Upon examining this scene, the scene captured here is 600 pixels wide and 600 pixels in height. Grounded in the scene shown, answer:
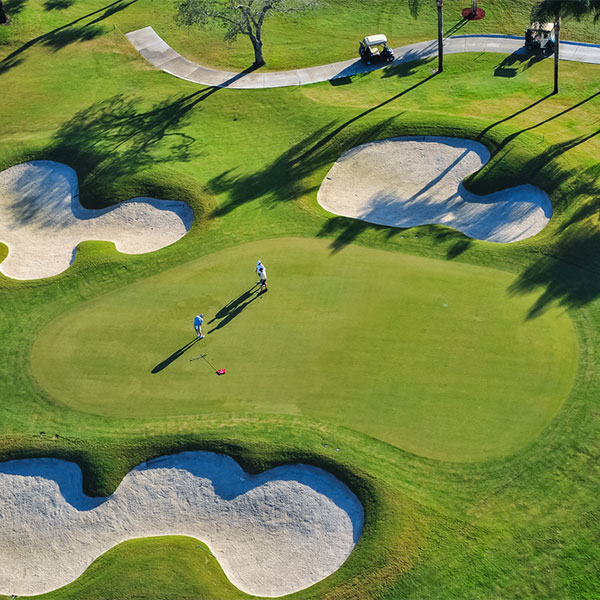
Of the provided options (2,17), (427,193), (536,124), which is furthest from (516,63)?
(2,17)

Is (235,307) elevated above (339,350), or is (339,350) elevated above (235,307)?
(235,307)

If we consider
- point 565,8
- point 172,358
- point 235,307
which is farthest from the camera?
point 565,8

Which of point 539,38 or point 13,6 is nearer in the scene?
point 539,38

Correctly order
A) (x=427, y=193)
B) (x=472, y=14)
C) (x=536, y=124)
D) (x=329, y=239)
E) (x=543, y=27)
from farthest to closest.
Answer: (x=472, y=14)
(x=543, y=27)
(x=536, y=124)
(x=427, y=193)
(x=329, y=239)

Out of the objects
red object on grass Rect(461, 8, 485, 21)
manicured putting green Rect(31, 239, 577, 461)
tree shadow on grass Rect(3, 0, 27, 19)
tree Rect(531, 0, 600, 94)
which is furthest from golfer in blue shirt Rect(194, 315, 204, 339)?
tree shadow on grass Rect(3, 0, 27, 19)

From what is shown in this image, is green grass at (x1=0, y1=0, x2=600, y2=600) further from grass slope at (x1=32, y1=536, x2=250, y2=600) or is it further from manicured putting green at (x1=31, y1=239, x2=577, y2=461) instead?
manicured putting green at (x1=31, y1=239, x2=577, y2=461)

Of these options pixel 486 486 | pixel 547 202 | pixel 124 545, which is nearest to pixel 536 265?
pixel 547 202

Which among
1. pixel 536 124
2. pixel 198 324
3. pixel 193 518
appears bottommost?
pixel 193 518

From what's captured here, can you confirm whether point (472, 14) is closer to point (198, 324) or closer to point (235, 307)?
point (235, 307)

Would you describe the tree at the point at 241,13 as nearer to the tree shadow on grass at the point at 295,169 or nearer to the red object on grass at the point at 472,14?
the tree shadow on grass at the point at 295,169
